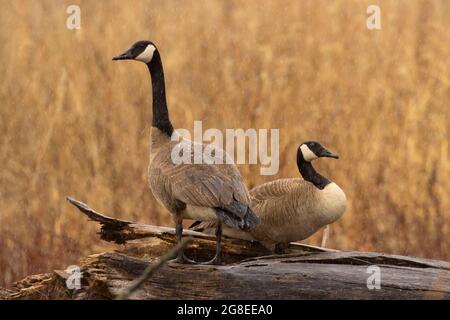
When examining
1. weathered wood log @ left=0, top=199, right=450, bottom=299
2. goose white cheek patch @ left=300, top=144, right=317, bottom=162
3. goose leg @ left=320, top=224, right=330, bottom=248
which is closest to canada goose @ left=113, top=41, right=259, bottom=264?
weathered wood log @ left=0, top=199, right=450, bottom=299

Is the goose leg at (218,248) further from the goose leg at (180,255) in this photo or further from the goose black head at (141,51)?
the goose black head at (141,51)

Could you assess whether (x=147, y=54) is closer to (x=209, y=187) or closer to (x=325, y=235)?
(x=209, y=187)

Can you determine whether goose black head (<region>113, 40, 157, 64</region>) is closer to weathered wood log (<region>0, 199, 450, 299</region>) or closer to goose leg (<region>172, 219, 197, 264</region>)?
goose leg (<region>172, 219, 197, 264</region>)

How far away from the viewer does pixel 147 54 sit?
4.37 metres

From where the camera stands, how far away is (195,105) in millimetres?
5523

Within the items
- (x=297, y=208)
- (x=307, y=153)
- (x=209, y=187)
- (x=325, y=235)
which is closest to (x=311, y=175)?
(x=307, y=153)

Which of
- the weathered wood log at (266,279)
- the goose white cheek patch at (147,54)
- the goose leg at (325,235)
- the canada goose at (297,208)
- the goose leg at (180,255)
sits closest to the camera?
the weathered wood log at (266,279)

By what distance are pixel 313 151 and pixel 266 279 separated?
3.13ft

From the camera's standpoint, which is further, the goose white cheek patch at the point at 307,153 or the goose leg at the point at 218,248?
the goose white cheek patch at the point at 307,153

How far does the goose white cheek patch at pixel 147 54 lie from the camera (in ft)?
14.3

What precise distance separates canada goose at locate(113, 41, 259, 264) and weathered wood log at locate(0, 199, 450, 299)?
25 cm

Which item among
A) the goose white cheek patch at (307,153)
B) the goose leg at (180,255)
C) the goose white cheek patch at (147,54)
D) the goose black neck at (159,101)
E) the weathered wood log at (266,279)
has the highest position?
the goose white cheek patch at (147,54)

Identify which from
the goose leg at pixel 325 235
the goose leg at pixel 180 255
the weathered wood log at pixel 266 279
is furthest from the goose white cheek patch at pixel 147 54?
the goose leg at pixel 325 235

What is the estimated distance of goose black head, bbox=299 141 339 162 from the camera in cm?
441
